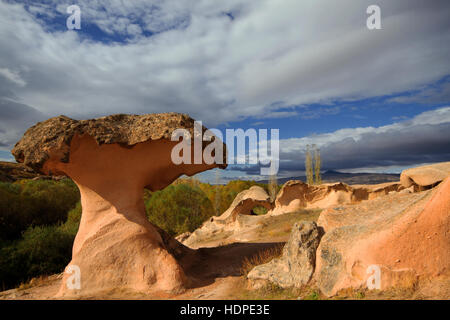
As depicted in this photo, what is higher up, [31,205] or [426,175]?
[426,175]

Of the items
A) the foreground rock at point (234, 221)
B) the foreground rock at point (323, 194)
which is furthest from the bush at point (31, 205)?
the foreground rock at point (323, 194)

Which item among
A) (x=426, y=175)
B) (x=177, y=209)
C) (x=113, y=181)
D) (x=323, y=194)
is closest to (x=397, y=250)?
(x=113, y=181)

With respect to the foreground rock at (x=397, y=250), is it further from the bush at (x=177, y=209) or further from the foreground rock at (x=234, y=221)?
the bush at (x=177, y=209)

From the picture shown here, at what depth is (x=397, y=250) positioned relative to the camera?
14.3ft

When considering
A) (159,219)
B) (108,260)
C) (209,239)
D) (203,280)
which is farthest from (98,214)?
(159,219)

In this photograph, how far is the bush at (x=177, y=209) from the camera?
59.7 feet

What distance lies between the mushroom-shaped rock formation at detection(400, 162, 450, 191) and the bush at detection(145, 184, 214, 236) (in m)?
12.7

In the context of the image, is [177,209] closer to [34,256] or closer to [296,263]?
[34,256]

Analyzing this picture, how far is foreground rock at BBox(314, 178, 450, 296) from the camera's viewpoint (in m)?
4.24

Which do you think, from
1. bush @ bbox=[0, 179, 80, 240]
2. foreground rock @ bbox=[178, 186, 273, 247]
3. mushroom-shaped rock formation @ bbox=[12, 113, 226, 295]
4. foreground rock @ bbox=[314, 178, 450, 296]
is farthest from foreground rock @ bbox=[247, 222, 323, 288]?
bush @ bbox=[0, 179, 80, 240]

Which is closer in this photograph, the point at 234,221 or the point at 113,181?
the point at 113,181

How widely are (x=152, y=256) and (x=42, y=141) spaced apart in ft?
10.0

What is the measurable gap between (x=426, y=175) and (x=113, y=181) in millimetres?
14476

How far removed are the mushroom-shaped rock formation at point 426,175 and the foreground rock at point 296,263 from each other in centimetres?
1143
